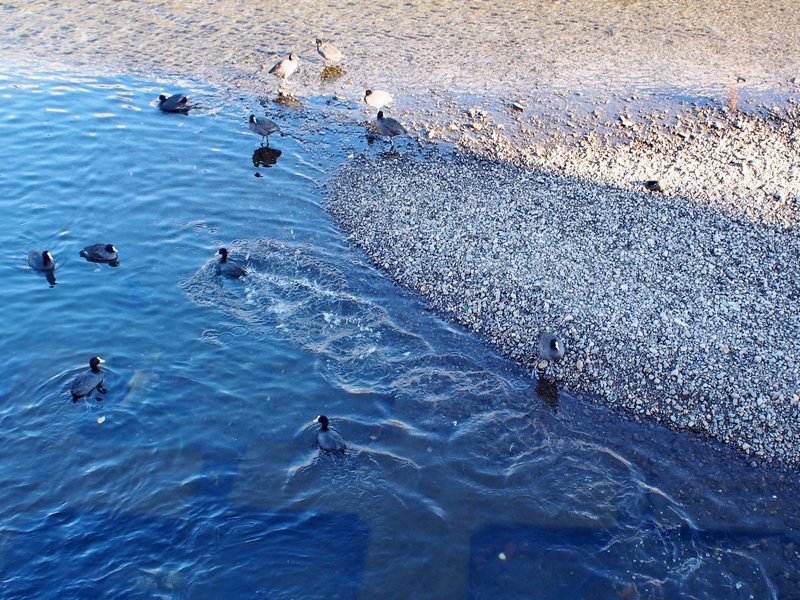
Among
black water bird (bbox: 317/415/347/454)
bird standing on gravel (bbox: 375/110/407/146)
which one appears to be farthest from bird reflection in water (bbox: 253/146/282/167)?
black water bird (bbox: 317/415/347/454)

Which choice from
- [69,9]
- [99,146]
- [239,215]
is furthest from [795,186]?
[69,9]

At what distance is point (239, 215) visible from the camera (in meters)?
18.6

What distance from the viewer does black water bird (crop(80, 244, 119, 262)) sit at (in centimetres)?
1667

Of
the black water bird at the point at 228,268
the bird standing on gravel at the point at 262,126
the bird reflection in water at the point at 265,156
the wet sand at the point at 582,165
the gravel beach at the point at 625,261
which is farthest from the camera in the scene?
the bird standing on gravel at the point at 262,126

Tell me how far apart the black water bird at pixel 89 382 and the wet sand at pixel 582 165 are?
22.9 ft

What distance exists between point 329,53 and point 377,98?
173 inches

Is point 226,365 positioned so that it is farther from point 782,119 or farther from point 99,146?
point 782,119

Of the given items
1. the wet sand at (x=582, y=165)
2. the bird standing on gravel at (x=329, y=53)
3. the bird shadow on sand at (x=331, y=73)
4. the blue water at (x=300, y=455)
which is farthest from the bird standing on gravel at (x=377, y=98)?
the blue water at (x=300, y=455)

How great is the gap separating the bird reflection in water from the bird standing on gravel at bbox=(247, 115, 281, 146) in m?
0.37

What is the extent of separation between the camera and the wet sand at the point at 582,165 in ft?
45.3

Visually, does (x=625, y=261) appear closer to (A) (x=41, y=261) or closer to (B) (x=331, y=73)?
(A) (x=41, y=261)

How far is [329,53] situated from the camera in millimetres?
25750

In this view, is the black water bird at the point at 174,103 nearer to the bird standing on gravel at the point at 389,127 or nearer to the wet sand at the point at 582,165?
the wet sand at the point at 582,165

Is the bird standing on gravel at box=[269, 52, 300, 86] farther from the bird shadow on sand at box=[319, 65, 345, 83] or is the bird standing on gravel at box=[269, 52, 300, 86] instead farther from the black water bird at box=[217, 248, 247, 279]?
the black water bird at box=[217, 248, 247, 279]
